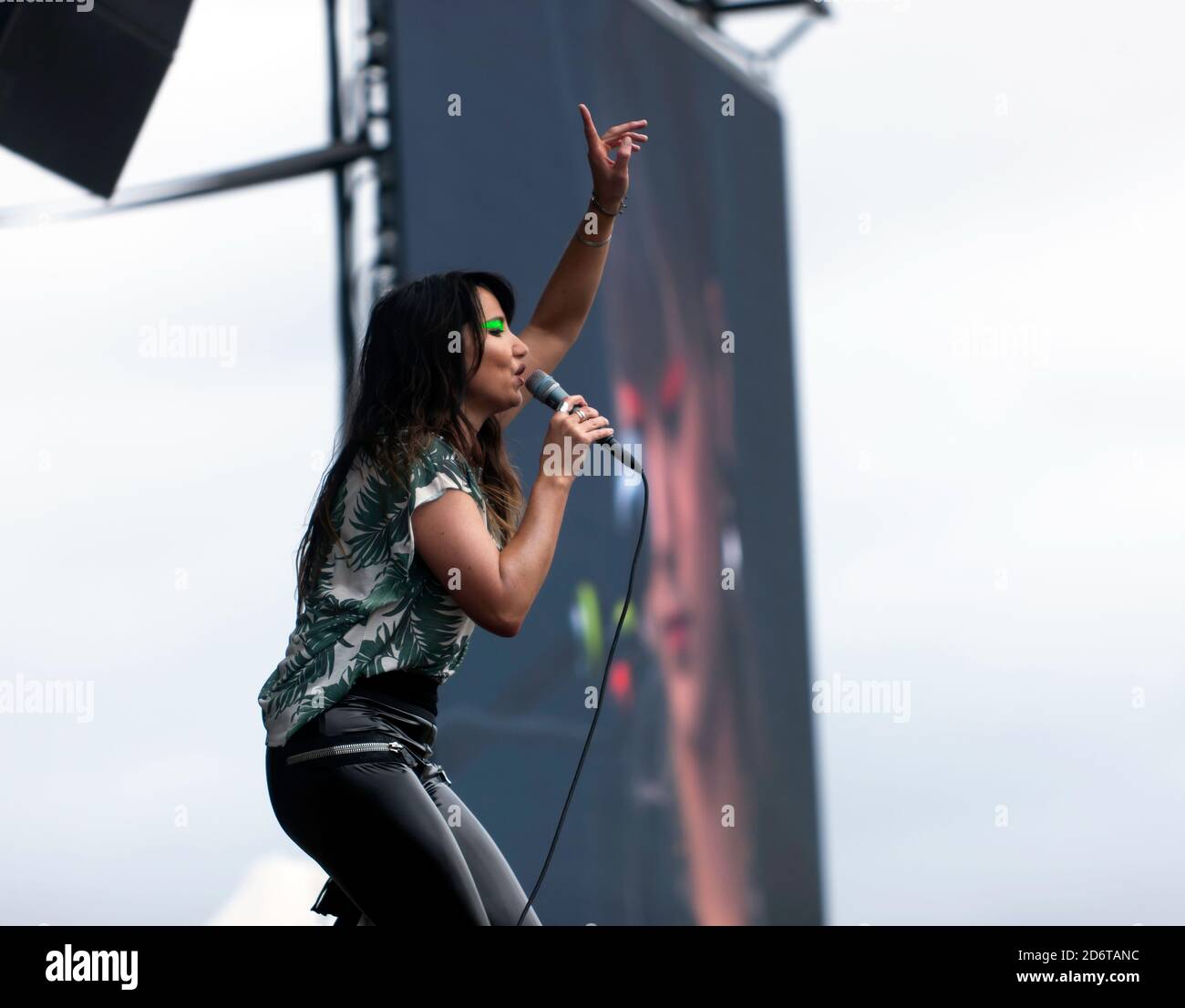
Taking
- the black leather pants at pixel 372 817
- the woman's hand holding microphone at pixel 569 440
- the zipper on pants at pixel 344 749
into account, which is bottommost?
the black leather pants at pixel 372 817

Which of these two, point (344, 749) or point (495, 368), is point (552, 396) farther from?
point (344, 749)

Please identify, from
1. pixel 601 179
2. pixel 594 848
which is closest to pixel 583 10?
pixel 594 848

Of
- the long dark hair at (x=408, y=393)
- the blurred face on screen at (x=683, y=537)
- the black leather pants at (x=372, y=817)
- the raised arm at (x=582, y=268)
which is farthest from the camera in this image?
the blurred face on screen at (x=683, y=537)

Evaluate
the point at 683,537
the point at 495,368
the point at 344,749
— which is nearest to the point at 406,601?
the point at 344,749

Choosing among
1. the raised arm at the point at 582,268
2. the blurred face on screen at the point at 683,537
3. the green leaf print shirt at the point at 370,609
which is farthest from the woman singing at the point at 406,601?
Result: the blurred face on screen at the point at 683,537

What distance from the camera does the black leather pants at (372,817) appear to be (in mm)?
1546

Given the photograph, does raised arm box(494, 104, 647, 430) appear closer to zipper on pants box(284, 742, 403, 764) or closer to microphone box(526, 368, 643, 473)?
microphone box(526, 368, 643, 473)

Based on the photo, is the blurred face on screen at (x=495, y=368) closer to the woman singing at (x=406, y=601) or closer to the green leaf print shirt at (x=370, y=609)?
the woman singing at (x=406, y=601)

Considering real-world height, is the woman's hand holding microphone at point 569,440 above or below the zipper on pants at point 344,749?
above

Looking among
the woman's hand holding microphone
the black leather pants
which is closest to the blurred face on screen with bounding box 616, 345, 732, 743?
the woman's hand holding microphone

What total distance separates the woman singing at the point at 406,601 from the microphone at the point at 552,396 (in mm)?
25

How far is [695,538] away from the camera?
5.81m

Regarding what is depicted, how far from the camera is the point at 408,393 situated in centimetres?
171

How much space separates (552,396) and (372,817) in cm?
54
